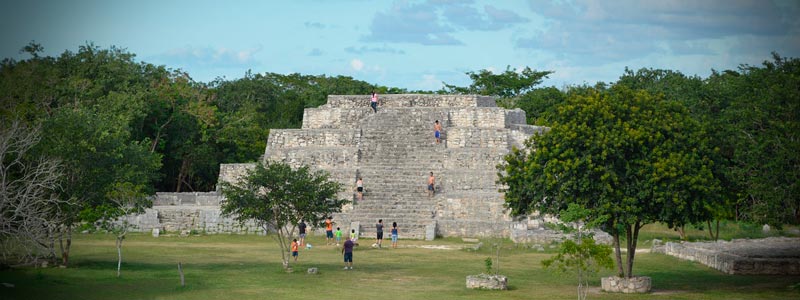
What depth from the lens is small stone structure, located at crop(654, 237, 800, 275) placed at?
26.0 metres

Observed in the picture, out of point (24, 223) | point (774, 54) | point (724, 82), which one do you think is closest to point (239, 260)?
point (24, 223)

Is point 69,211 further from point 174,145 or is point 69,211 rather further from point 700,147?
point 174,145

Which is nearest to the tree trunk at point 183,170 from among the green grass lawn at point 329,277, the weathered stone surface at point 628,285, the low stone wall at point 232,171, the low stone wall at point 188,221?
the low stone wall at point 232,171

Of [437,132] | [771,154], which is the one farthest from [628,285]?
[437,132]

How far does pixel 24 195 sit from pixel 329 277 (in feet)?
24.5

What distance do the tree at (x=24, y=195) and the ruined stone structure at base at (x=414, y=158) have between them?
46.6ft

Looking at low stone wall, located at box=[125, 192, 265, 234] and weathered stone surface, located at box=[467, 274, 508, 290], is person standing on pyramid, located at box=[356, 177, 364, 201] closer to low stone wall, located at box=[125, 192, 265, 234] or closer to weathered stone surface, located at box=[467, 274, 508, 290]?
low stone wall, located at box=[125, 192, 265, 234]

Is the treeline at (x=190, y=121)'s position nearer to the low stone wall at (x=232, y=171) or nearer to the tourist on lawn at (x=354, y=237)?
the low stone wall at (x=232, y=171)

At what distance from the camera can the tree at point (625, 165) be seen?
22.5 m

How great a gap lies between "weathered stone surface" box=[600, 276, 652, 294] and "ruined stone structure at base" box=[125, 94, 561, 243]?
1152 centimetres

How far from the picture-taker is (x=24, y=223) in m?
20.6

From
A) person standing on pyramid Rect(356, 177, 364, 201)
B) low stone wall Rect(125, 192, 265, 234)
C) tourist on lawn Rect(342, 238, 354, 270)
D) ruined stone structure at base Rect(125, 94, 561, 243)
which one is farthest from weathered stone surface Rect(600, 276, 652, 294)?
person standing on pyramid Rect(356, 177, 364, 201)

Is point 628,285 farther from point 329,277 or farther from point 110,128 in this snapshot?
point 110,128

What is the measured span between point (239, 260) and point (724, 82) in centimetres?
3249
